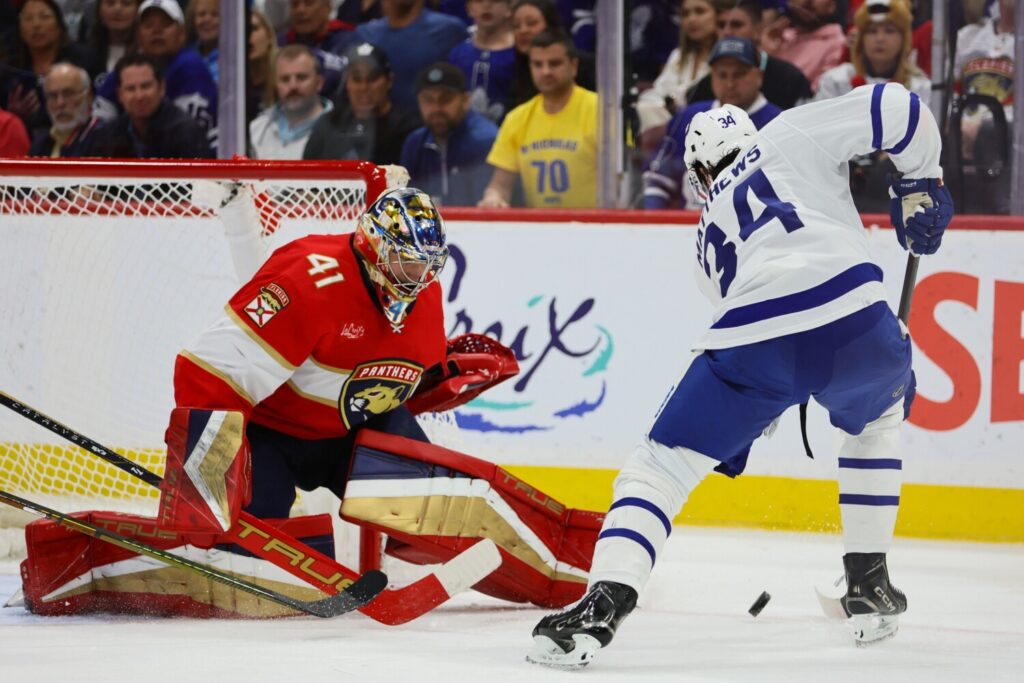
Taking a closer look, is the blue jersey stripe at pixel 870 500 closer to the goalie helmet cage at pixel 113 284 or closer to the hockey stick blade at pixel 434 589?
the hockey stick blade at pixel 434 589

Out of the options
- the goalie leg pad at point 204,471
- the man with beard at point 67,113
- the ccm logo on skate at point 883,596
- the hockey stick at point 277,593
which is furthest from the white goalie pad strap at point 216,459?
the man with beard at point 67,113

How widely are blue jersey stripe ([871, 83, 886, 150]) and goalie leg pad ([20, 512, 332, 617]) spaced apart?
1.31m

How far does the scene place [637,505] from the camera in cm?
242

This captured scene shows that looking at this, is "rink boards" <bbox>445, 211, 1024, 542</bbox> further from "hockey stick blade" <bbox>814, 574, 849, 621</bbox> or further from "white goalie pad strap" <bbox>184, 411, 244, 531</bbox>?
"white goalie pad strap" <bbox>184, 411, 244, 531</bbox>

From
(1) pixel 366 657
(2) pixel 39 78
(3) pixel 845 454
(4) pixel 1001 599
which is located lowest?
(4) pixel 1001 599

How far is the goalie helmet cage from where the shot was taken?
11.1ft

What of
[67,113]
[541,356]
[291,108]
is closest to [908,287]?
[541,356]

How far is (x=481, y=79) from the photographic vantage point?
4805 millimetres

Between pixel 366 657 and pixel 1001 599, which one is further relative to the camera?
pixel 1001 599

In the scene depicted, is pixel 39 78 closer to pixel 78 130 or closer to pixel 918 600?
pixel 78 130

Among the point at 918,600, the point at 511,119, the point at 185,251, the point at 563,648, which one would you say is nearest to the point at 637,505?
the point at 563,648

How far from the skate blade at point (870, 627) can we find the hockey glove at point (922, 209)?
0.65m

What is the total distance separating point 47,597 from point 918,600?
Answer: 1.80m

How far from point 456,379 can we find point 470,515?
36 cm
